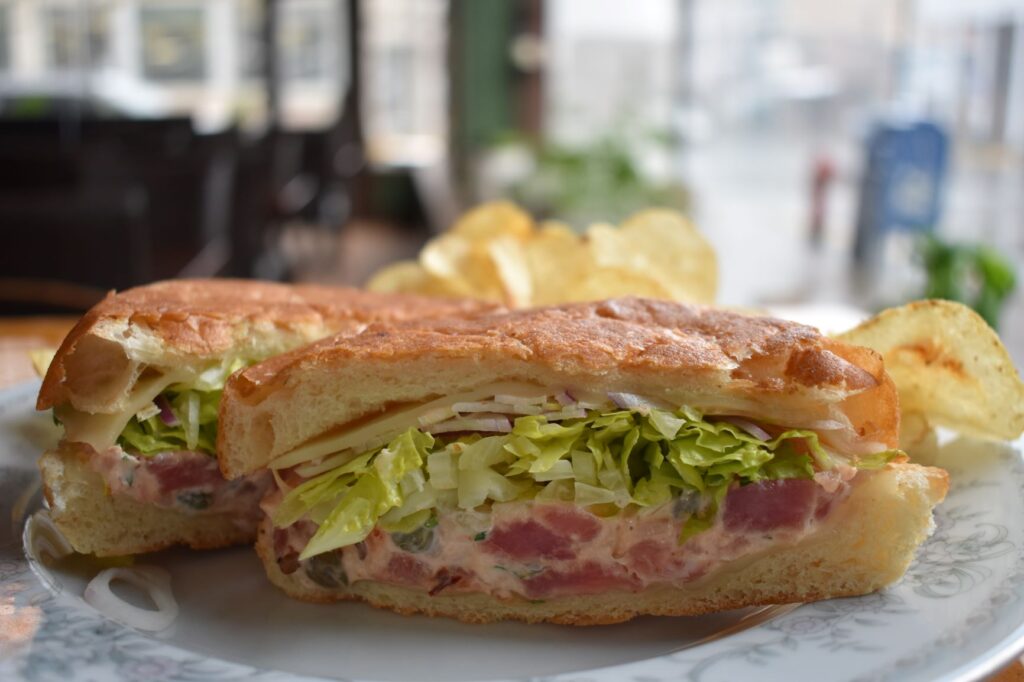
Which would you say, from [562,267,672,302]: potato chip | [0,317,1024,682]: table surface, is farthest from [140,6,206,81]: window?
[562,267,672,302]: potato chip

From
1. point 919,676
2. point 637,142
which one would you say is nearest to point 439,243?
point 919,676

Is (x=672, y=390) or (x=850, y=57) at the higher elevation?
(x=850, y=57)

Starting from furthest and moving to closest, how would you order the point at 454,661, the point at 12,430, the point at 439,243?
the point at 439,243 < the point at 12,430 < the point at 454,661

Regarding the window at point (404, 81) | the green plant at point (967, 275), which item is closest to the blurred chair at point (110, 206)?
the green plant at point (967, 275)

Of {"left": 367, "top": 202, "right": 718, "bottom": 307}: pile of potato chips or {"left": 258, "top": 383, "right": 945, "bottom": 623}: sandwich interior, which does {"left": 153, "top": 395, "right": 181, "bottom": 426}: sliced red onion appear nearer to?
{"left": 258, "top": 383, "right": 945, "bottom": 623}: sandwich interior

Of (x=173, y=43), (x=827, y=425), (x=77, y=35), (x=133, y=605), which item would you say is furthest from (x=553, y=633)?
(x=77, y=35)

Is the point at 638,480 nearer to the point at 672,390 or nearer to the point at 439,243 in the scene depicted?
the point at 672,390
